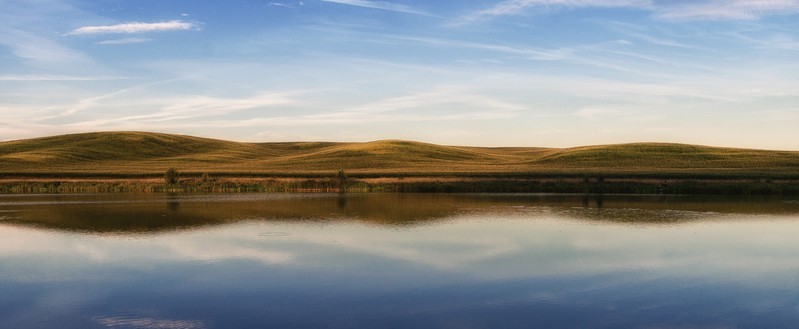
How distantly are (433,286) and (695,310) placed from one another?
5.65 m

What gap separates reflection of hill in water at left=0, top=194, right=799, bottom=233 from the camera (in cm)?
3247

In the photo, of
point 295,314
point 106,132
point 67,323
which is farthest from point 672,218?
point 106,132

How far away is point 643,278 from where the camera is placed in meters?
17.9

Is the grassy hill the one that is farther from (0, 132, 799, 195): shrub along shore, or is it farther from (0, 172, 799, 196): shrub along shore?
(0, 172, 799, 196): shrub along shore

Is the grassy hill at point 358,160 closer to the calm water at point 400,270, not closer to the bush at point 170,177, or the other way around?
the bush at point 170,177

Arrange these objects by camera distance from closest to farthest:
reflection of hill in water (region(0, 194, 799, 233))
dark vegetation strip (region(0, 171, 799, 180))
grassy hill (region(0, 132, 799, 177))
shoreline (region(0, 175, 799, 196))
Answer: reflection of hill in water (region(0, 194, 799, 233))
shoreline (region(0, 175, 799, 196))
dark vegetation strip (region(0, 171, 799, 180))
grassy hill (region(0, 132, 799, 177))

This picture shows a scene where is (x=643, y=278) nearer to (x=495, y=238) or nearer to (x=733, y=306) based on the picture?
(x=733, y=306)

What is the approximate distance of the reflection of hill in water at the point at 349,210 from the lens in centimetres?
3247

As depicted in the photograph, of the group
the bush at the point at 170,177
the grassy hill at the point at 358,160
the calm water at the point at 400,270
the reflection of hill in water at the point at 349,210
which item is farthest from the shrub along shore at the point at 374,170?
the calm water at the point at 400,270

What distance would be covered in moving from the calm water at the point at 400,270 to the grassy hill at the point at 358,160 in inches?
1436

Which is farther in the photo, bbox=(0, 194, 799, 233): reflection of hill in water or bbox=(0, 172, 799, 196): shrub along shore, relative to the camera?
bbox=(0, 172, 799, 196): shrub along shore

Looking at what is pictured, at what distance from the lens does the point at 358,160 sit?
90.8 m

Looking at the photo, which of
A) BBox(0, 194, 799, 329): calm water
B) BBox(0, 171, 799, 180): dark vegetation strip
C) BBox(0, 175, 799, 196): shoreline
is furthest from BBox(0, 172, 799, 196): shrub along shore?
BBox(0, 194, 799, 329): calm water

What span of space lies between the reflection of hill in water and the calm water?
0.42 meters
